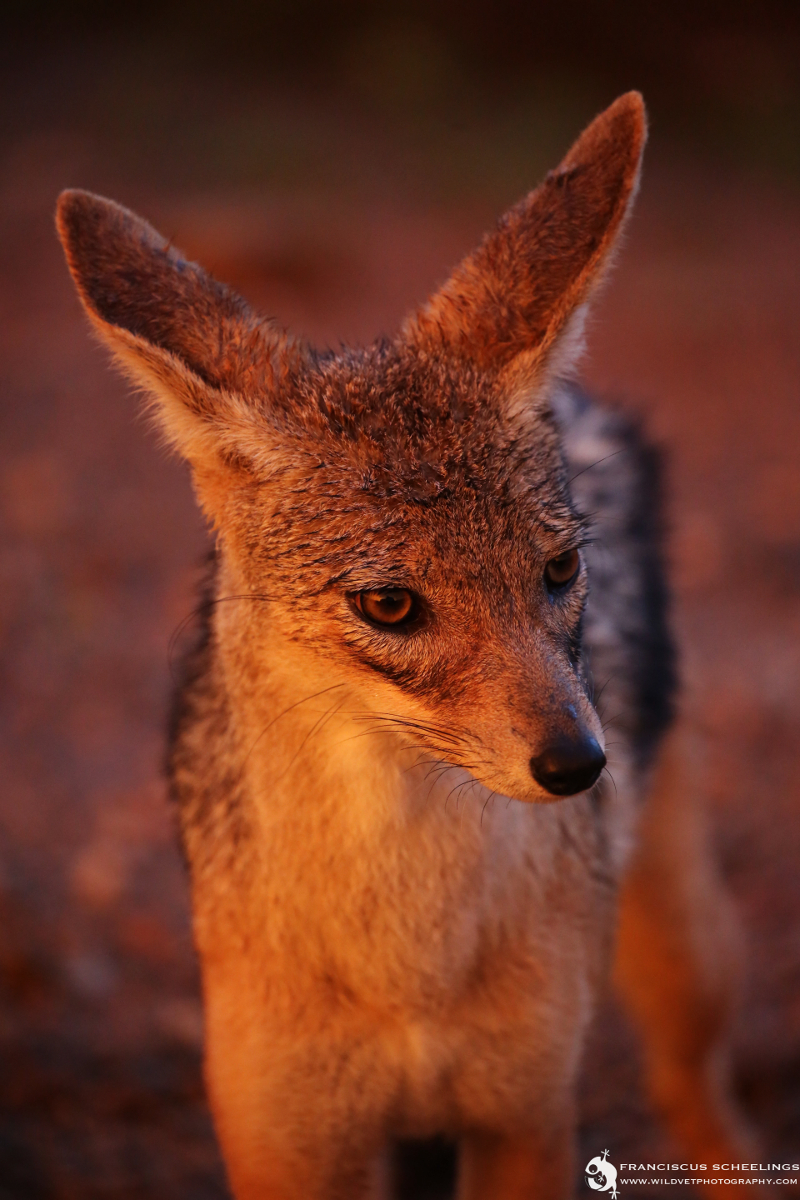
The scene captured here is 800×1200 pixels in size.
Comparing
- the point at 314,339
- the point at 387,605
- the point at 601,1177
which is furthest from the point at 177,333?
the point at 314,339

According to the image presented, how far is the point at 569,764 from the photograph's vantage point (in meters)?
2.40

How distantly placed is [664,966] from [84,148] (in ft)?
44.5

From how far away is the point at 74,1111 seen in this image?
4641 millimetres

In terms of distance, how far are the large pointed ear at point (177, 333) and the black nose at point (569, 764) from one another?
→ 1061 mm

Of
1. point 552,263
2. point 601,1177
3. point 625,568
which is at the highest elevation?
point 552,263

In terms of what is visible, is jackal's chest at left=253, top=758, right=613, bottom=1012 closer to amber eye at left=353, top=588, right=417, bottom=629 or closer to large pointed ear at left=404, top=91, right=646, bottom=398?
amber eye at left=353, top=588, right=417, bottom=629

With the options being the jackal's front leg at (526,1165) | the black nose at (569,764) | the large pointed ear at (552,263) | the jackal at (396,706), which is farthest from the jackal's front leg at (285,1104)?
the large pointed ear at (552,263)

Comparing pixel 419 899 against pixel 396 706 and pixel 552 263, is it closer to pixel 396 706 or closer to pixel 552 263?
pixel 396 706

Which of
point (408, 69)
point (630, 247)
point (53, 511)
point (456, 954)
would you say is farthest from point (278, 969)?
point (408, 69)

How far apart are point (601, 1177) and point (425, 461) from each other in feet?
9.92

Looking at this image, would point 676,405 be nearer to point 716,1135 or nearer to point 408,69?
point 716,1135

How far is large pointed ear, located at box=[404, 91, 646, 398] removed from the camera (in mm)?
2947

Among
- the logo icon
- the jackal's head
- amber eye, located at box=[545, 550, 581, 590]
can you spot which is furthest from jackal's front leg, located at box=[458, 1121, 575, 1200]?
amber eye, located at box=[545, 550, 581, 590]

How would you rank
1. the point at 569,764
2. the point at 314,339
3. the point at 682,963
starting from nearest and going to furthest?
the point at 569,764 → the point at 682,963 → the point at 314,339
